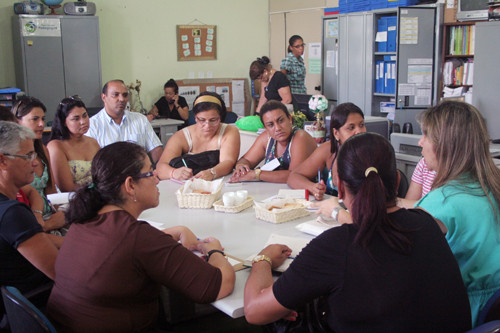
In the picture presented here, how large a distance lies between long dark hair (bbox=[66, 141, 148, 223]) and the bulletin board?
274 inches

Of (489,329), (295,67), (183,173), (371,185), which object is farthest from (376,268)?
(295,67)

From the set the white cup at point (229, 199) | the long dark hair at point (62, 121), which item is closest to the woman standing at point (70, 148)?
the long dark hair at point (62, 121)

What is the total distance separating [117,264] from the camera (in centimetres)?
164

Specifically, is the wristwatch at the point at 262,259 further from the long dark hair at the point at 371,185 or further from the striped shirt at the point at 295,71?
the striped shirt at the point at 295,71

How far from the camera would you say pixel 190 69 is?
8664mm

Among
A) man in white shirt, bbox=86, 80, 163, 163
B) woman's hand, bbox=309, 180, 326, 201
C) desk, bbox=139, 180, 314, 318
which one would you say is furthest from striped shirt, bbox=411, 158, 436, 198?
man in white shirt, bbox=86, 80, 163, 163

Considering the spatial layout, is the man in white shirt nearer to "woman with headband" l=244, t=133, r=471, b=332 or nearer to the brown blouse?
the brown blouse

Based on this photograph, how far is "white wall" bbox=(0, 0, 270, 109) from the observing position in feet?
25.5

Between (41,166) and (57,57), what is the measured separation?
171 inches

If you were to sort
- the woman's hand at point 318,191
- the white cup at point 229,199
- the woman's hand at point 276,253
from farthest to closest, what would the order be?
the woman's hand at point 318,191 < the white cup at point 229,199 < the woman's hand at point 276,253

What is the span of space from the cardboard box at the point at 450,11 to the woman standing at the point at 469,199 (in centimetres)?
520

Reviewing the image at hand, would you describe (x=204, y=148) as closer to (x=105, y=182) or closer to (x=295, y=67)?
(x=105, y=182)

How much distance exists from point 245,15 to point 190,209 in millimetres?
6885

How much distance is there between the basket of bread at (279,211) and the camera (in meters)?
2.54
